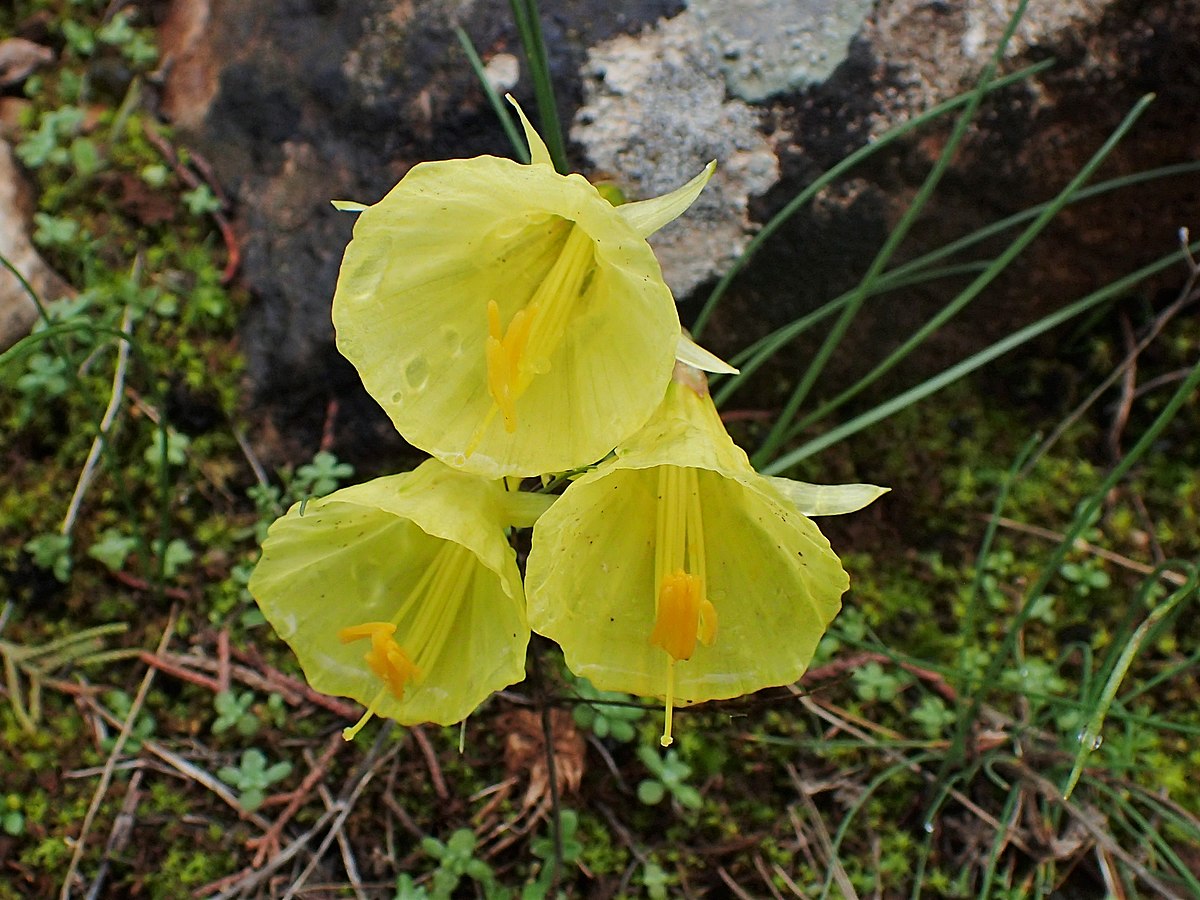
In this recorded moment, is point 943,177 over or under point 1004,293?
over

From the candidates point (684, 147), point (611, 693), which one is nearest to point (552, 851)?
point (611, 693)

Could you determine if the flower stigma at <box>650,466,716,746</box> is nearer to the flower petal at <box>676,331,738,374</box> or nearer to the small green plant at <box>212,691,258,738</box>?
the flower petal at <box>676,331,738,374</box>

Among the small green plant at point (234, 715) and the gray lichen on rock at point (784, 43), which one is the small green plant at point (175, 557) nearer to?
the small green plant at point (234, 715)

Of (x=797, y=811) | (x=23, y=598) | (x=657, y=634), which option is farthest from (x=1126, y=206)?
(x=23, y=598)

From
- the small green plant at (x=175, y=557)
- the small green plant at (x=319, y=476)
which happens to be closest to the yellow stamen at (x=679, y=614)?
the small green plant at (x=319, y=476)

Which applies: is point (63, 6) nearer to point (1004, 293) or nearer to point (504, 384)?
point (504, 384)

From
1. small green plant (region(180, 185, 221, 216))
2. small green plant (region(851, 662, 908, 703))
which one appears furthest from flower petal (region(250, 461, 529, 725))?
small green plant (region(180, 185, 221, 216))
